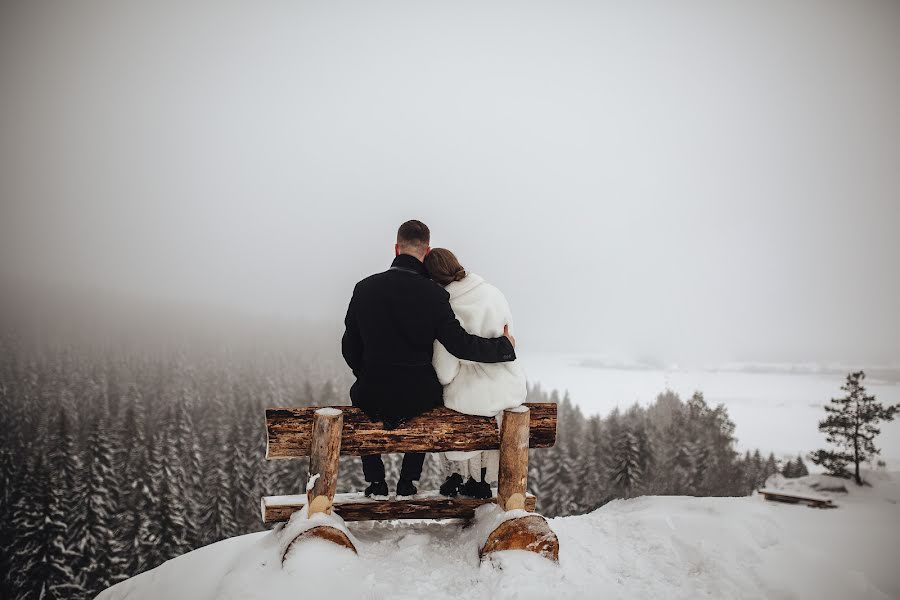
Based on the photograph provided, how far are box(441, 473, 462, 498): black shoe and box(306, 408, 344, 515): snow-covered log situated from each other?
1.45 m

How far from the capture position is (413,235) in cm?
462

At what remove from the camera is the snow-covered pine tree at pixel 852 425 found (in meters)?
21.5

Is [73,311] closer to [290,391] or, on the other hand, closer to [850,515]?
[290,391]

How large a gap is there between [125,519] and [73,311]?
658 ft

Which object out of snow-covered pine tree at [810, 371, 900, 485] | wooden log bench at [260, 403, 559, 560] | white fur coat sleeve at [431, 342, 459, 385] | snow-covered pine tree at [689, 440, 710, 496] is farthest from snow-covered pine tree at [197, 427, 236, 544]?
snow-covered pine tree at [689, 440, 710, 496]

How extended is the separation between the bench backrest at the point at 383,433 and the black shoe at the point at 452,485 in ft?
2.72

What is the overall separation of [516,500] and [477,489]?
2.85 feet

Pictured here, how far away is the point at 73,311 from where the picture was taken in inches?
7205

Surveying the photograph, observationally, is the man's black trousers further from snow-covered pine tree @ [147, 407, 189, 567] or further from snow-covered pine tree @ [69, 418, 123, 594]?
snow-covered pine tree @ [69, 418, 123, 594]

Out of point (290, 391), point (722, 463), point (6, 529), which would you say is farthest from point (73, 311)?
point (722, 463)

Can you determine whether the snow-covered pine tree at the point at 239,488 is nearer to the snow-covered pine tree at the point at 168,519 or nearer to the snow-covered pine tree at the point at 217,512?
the snow-covered pine tree at the point at 217,512

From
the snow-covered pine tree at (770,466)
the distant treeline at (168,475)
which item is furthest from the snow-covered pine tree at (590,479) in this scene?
the snow-covered pine tree at (770,466)

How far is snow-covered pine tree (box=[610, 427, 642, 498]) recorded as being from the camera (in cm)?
3419

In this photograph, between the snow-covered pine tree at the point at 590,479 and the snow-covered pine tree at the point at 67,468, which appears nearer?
the snow-covered pine tree at the point at 67,468
